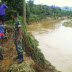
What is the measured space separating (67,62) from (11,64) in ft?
13.0

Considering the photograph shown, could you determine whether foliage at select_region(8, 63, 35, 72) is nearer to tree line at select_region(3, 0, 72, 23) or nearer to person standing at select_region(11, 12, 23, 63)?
person standing at select_region(11, 12, 23, 63)

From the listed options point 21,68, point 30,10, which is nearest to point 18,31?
point 21,68

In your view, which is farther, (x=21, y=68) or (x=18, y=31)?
(x=18, y=31)

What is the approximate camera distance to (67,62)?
6633 millimetres

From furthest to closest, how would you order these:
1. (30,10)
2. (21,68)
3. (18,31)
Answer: (30,10)
(18,31)
(21,68)

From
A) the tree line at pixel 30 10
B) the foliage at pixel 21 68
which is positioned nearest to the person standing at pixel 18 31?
the foliage at pixel 21 68

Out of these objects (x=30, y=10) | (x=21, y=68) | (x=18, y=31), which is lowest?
(x=21, y=68)

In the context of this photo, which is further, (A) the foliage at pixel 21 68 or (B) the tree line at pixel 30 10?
(B) the tree line at pixel 30 10

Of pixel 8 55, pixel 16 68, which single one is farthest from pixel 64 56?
pixel 16 68

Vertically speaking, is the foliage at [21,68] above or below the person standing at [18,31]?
below

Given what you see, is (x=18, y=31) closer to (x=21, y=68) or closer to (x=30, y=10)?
(x=21, y=68)

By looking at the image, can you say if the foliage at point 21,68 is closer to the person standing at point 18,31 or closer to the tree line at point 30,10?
the person standing at point 18,31

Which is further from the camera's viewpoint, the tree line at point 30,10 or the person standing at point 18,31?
the tree line at point 30,10

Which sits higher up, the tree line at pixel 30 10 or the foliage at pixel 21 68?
the tree line at pixel 30 10
